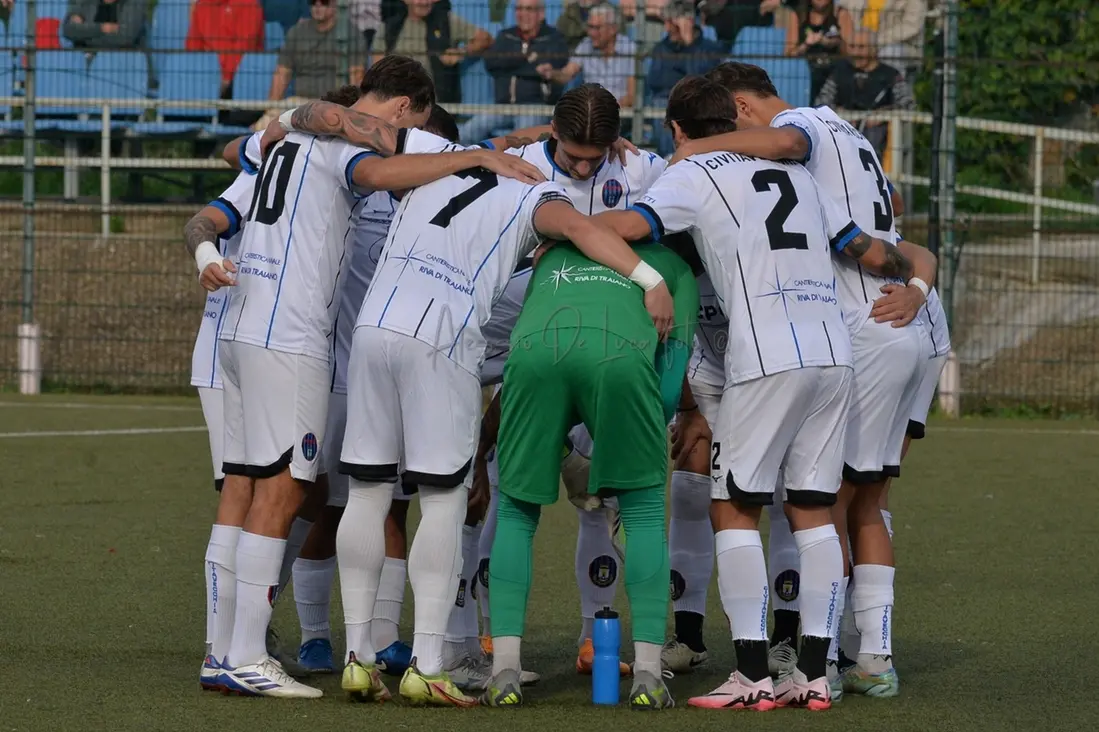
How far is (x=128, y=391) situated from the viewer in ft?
51.0

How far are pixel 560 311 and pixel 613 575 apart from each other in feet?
4.21

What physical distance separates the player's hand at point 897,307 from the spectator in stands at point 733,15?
943 centimetres

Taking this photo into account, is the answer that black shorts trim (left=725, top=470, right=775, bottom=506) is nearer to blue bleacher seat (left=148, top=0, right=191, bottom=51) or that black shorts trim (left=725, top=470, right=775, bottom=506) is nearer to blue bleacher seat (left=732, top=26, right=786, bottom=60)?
blue bleacher seat (left=732, top=26, right=786, bottom=60)

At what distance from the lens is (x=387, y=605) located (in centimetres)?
577

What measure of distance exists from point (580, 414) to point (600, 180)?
46.3 inches

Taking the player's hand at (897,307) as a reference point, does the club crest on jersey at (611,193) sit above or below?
above

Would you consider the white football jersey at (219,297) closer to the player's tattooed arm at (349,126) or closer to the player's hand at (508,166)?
the player's tattooed arm at (349,126)

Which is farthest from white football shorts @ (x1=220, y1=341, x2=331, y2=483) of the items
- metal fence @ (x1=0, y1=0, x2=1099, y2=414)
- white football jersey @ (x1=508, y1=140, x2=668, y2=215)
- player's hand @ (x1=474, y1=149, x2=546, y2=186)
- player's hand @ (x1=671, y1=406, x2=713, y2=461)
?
metal fence @ (x1=0, y1=0, x2=1099, y2=414)

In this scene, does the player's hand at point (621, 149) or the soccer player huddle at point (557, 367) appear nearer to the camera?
the soccer player huddle at point (557, 367)

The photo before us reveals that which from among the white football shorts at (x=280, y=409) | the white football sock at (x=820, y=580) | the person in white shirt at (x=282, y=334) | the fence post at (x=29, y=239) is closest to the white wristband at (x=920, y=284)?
the white football sock at (x=820, y=580)

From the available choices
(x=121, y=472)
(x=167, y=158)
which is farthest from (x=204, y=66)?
(x=121, y=472)

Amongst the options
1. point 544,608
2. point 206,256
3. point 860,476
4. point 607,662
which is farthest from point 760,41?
point 607,662

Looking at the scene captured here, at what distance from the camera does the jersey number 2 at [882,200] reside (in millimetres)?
5750

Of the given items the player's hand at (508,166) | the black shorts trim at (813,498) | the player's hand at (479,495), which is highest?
the player's hand at (508,166)
